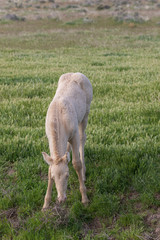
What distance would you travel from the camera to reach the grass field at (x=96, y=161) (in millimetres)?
3961

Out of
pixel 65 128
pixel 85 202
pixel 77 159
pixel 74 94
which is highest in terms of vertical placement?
pixel 74 94

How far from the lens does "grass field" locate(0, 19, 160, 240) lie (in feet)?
13.0

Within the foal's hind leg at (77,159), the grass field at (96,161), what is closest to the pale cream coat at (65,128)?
the foal's hind leg at (77,159)

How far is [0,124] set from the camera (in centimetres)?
662

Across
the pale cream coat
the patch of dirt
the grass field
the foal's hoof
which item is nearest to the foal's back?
the pale cream coat

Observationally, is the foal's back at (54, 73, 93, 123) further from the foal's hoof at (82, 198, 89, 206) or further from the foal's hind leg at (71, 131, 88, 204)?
the foal's hoof at (82, 198, 89, 206)

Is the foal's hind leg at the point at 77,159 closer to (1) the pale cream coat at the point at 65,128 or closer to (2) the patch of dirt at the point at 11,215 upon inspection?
(1) the pale cream coat at the point at 65,128

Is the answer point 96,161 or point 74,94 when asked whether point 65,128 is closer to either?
point 74,94

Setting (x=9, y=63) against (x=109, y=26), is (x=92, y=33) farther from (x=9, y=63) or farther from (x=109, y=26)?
(x=9, y=63)

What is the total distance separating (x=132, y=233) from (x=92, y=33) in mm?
23320

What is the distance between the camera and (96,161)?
5406 mm

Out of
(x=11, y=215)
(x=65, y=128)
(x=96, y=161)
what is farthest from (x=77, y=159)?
(x=11, y=215)

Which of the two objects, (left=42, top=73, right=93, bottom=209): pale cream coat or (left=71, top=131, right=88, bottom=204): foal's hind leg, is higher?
(left=42, top=73, right=93, bottom=209): pale cream coat

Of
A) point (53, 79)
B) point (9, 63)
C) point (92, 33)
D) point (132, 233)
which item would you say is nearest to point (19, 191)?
point (132, 233)
